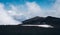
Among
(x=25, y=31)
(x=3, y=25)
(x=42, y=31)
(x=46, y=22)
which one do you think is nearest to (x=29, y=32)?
(x=25, y=31)

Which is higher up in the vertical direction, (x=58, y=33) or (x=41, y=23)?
(x=41, y=23)

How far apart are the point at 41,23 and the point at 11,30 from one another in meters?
0.78

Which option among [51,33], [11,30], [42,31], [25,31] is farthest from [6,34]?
[51,33]

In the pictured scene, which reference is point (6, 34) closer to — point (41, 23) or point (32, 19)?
point (32, 19)

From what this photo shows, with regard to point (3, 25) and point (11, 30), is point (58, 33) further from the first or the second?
point (3, 25)

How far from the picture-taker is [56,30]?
263cm

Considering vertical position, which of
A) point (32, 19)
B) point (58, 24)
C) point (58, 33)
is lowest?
point (58, 33)

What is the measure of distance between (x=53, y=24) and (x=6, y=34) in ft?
3.96

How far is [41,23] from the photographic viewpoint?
260cm

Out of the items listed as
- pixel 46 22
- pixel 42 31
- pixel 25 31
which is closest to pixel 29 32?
pixel 25 31

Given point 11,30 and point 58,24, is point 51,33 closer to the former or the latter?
point 58,24

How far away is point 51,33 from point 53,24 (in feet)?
0.78

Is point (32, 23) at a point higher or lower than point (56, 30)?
higher

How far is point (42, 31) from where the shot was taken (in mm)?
2646
